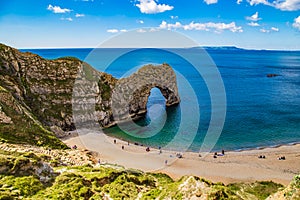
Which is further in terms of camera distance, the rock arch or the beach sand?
the rock arch

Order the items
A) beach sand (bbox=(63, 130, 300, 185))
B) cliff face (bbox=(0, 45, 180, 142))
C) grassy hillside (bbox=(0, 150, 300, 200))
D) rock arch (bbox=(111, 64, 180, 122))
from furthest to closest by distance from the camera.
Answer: rock arch (bbox=(111, 64, 180, 122)) → cliff face (bbox=(0, 45, 180, 142)) → beach sand (bbox=(63, 130, 300, 185)) → grassy hillside (bbox=(0, 150, 300, 200))

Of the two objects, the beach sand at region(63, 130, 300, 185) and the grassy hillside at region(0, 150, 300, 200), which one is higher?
the grassy hillside at region(0, 150, 300, 200)

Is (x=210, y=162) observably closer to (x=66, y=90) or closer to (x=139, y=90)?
(x=139, y=90)

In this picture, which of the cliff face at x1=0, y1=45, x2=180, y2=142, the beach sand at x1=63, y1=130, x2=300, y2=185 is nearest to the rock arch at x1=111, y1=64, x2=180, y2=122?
the cliff face at x1=0, y1=45, x2=180, y2=142

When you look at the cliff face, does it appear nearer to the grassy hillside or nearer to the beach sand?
the beach sand

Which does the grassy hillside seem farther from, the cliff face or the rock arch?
the rock arch

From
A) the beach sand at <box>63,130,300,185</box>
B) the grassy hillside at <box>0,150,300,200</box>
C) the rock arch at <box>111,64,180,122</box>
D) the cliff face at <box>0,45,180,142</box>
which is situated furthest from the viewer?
the rock arch at <box>111,64,180,122</box>

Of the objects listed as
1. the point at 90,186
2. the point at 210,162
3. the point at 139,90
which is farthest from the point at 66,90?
the point at 90,186

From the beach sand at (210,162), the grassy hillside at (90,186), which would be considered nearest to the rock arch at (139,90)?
the beach sand at (210,162)
